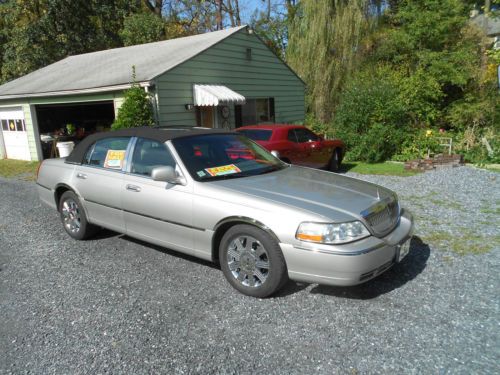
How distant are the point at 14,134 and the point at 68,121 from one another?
293 cm

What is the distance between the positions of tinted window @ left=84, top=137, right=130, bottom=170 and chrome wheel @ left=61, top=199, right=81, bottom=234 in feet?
2.12

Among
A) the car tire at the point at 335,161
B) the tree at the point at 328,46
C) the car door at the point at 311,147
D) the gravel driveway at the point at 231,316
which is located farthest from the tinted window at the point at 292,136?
the tree at the point at 328,46

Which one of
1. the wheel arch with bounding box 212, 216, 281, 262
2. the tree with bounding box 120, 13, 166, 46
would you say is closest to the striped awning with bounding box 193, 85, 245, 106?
the wheel arch with bounding box 212, 216, 281, 262

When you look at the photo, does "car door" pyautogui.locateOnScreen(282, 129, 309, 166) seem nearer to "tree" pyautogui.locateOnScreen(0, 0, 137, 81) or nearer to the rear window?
the rear window

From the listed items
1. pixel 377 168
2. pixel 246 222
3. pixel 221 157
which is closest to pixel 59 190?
pixel 221 157

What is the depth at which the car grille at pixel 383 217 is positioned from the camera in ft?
11.0

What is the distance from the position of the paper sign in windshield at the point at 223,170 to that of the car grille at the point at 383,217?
4.90 ft

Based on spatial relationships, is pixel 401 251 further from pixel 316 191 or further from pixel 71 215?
pixel 71 215

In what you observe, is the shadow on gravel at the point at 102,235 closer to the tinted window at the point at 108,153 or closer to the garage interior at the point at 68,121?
the tinted window at the point at 108,153

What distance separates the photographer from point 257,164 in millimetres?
4480

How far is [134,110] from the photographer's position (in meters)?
10.1

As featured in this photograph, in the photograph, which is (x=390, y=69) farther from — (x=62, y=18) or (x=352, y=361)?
(x=62, y=18)

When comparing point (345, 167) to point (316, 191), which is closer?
point (316, 191)

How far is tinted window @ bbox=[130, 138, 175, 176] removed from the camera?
13.7 ft
